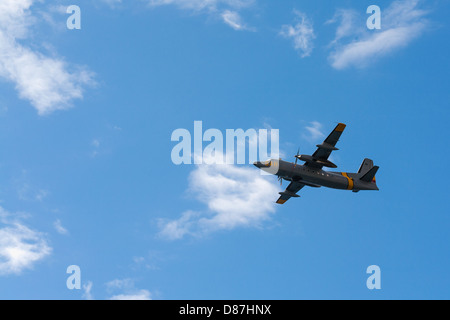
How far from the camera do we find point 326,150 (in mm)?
57250

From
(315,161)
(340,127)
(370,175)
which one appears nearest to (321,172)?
(315,161)

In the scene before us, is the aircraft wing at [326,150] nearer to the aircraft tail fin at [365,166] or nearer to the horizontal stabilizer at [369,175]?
the horizontal stabilizer at [369,175]

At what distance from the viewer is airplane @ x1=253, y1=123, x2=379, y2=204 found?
56794 millimetres

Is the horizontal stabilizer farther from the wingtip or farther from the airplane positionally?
the wingtip

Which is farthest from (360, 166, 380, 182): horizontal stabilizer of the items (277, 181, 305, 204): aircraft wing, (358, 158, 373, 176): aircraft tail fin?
(277, 181, 305, 204): aircraft wing

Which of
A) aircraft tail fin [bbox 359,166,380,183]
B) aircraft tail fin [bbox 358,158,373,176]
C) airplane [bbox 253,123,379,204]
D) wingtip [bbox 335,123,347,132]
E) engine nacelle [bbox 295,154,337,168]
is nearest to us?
wingtip [bbox 335,123,347,132]

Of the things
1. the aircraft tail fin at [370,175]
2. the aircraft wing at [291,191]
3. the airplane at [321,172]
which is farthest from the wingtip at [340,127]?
the aircraft wing at [291,191]

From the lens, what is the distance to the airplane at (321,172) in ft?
186
